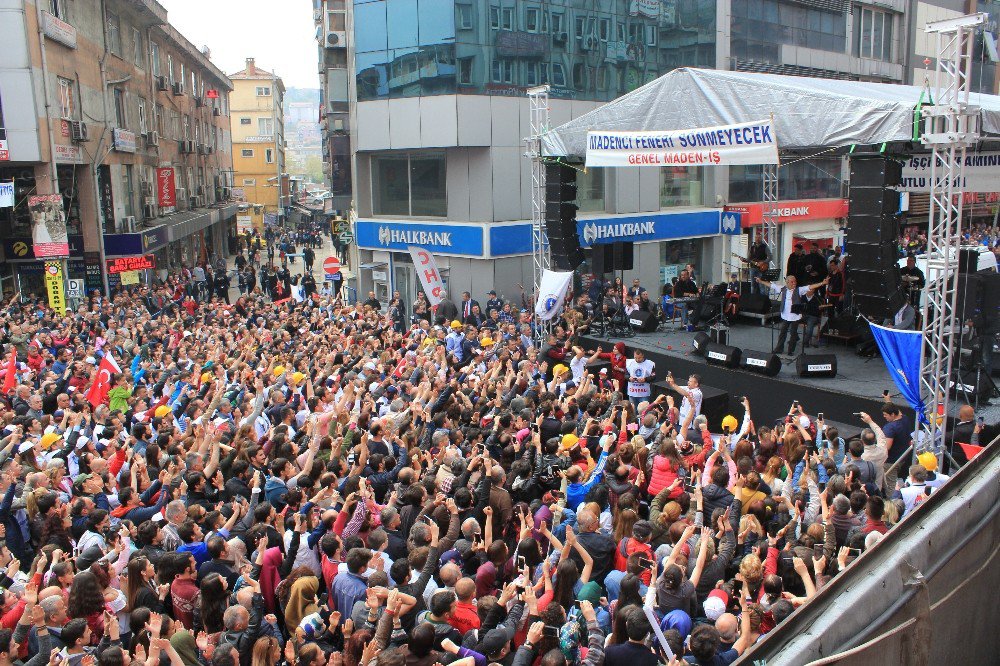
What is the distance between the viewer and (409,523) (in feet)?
22.0

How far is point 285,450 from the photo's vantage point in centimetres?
804

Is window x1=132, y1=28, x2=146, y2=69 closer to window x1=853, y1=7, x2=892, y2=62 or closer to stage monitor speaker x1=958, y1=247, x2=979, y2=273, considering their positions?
window x1=853, y1=7, x2=892, y2=62

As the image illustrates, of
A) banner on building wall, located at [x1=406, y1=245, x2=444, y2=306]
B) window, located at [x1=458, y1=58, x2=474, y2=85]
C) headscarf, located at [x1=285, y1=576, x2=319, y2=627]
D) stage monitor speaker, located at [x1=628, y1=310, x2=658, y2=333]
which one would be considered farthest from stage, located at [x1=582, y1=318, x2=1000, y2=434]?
window, located at [x1=458, y1=58, x2=474, y2=85]

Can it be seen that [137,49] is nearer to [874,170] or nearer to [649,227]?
[649,227]

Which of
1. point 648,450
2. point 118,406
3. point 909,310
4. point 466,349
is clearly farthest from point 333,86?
point 648,450

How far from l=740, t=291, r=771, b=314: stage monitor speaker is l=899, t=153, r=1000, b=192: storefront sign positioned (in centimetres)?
315

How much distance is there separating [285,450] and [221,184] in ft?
160

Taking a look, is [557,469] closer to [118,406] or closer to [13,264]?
[118,406]

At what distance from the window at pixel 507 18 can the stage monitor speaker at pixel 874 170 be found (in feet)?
39.2

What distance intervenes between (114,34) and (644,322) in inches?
946

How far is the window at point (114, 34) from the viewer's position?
29391 mm

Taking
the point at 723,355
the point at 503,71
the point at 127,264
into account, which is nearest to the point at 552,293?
the point at 723,355

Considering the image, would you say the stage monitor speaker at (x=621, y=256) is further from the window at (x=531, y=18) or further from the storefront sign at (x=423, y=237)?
the window at (x=531, y=18)

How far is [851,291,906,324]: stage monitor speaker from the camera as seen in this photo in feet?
39.8
